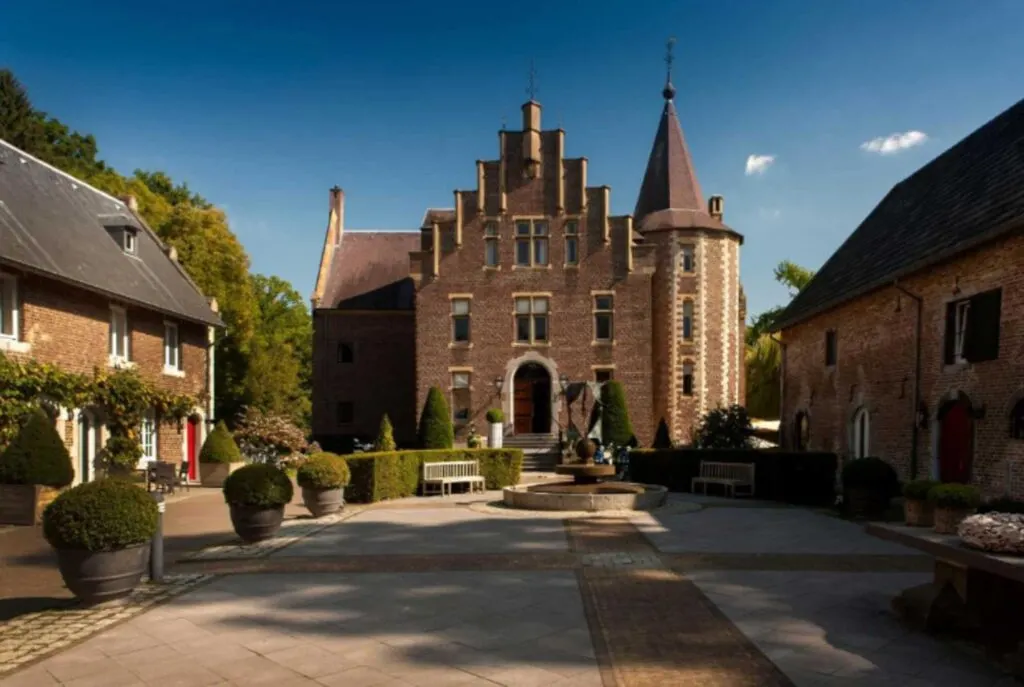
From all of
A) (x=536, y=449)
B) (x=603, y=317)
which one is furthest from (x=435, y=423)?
(x=603, y=317)

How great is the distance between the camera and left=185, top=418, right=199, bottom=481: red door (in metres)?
24.1

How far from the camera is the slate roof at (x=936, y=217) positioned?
1355 centimetres

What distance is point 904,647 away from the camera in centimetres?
612

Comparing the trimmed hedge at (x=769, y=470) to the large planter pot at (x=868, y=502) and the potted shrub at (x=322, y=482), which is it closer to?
the large planter pot at (x=868, y=502)

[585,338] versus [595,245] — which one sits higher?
[595,245]

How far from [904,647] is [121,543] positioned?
785 cm

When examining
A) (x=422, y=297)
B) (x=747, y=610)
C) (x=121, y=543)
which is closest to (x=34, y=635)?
(x=121, y=543)

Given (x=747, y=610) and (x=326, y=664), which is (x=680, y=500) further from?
(x=326, y=664)

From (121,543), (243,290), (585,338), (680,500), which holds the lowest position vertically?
(680,500)

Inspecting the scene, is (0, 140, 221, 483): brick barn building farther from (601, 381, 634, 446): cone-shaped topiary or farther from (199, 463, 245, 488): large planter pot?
(601, 381, 634, 446): cone-shaped topiary

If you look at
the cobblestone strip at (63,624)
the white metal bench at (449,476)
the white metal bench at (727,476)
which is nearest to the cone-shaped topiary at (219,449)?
the white metal bench at (449,476)

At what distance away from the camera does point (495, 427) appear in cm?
2978

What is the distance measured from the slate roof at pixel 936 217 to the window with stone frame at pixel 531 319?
10.6 meters

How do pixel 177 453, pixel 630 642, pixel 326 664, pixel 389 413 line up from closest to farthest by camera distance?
pixel 326 664 → pixel 630 642 → pixel 177 453 → pixel 389 413
